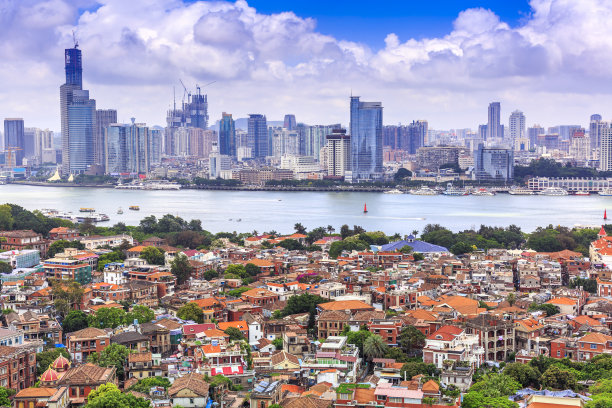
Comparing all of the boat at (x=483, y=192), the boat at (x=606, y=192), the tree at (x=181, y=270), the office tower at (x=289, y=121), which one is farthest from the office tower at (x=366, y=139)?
the office tower at (x=289, y=121)

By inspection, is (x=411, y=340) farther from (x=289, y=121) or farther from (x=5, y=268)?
(x=289, y=121)

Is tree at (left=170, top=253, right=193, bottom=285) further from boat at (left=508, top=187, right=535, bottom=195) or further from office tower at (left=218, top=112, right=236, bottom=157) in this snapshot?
office tower at (left=218, top=112, right=236, bottom=157)

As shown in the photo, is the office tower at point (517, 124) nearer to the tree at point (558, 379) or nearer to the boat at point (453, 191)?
the boat at point (453, 191)

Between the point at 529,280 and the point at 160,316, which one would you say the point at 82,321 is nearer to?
the point at 160,316

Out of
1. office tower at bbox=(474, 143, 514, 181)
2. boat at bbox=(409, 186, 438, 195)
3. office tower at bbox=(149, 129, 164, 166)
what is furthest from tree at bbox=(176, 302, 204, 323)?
office tower at bbox=(149, 129, 164, 166)

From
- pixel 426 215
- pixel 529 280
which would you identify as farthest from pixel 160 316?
pixel 426 215

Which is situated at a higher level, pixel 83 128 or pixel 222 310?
pixel 83 128

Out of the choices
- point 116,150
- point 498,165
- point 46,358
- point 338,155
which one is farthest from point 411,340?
point 116,150

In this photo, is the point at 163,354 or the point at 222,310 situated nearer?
the point at 163,354
